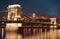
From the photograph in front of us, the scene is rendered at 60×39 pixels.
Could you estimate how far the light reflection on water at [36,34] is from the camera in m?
4.33

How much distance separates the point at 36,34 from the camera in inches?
176

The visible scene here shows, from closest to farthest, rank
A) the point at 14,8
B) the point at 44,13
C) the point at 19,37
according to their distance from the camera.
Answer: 1. the point at 19,37
2. the point at 14,8
3. the point at 44,13

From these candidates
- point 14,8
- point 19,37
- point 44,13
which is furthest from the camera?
point 44,13

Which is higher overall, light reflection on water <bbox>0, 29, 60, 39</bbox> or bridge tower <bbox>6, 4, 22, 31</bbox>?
bridge tower <bbox>6, 4, 22, 31</bbox>

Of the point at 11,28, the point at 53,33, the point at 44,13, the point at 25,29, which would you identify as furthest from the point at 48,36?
the point at 44,13

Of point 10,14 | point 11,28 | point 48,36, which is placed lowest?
point 48,36

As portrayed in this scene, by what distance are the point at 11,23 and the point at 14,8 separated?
0.62 metres

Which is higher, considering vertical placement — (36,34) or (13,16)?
(13,16)

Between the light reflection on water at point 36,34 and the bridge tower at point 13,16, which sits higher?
the bridge tower at point 13,16

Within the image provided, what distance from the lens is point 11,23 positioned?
435cm

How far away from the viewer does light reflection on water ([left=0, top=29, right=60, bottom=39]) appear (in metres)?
4.33

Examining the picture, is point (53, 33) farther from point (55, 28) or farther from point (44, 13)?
point (44, 13)

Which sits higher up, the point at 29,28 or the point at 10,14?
the point at 10,14

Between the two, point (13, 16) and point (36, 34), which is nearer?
point (36, 34)
